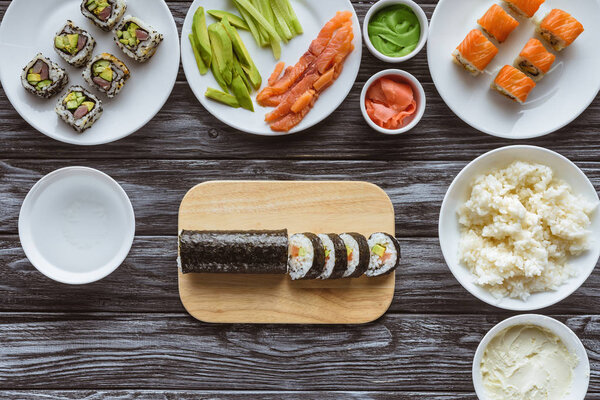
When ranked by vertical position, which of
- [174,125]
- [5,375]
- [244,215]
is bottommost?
[5,375]

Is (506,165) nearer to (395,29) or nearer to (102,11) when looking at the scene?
(395,29)

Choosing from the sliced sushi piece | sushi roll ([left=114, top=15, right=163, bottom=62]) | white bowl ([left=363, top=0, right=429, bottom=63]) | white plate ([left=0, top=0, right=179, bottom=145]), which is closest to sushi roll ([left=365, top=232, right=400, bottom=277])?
white bowl ([left=363, top=0, right=429, bottom=63])

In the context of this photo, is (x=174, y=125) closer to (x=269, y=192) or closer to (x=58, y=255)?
(x=269, y=192)

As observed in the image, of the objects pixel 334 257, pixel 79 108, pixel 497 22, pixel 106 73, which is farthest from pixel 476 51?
pixel 79 108

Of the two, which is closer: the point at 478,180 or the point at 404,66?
the point at 478,180

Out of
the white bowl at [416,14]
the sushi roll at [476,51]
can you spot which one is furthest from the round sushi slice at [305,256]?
the sushi roll at [476,51]

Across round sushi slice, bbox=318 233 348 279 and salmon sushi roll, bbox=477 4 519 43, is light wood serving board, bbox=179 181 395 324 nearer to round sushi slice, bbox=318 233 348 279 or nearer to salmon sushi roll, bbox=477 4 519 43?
round sushi slice, bbox=318 233 348 279

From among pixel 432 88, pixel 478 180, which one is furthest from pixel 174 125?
pixel 478 180
